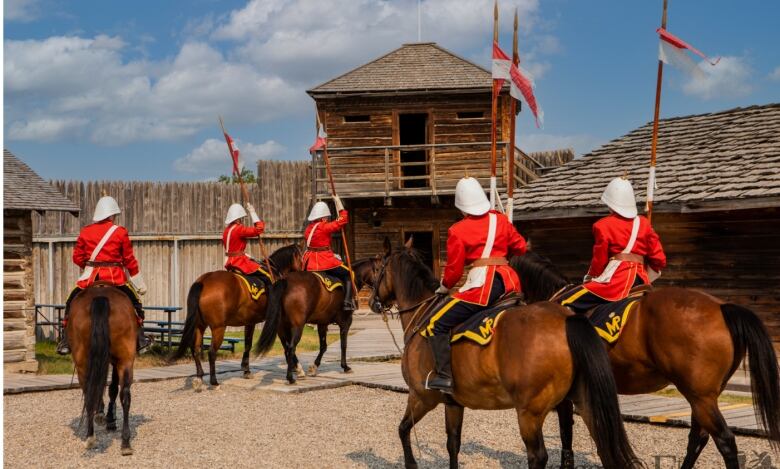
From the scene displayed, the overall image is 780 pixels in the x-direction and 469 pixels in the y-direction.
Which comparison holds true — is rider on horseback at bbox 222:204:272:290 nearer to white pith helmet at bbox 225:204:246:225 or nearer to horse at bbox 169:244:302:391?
white pith helmet at bbox 225:204:246:225

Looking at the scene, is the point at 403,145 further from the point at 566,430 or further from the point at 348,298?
the point at 566,430

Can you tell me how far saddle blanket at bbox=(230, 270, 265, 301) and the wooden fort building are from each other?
36.5 ft

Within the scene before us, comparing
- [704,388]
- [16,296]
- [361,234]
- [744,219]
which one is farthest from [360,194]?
[704,388]

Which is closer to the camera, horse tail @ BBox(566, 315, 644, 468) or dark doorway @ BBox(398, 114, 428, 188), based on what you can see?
horse tail @ BBox(566, 315, 644, 468)

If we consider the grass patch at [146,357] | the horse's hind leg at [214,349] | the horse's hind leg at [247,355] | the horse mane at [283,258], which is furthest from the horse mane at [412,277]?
the grass patch at [146,357]

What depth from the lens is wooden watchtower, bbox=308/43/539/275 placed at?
23.8 metres

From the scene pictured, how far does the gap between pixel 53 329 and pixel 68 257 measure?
2.29 m

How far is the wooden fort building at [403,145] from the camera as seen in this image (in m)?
23.8

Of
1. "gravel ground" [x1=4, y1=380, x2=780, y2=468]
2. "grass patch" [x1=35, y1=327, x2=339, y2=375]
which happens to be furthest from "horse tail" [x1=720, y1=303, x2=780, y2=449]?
"grass patch" [x1=35, y1=327, x2=339, y2=375]

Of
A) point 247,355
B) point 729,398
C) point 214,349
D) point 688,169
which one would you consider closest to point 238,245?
point 214,349

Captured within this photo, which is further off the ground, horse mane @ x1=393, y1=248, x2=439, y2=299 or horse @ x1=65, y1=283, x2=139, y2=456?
horse mane @ x1=393, y1=248, x2=439, y2=299

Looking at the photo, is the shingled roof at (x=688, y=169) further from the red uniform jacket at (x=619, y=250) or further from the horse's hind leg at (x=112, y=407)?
the horse's hind leg at (x=112, y=407)

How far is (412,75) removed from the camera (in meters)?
24.9

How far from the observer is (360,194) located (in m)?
23.8
